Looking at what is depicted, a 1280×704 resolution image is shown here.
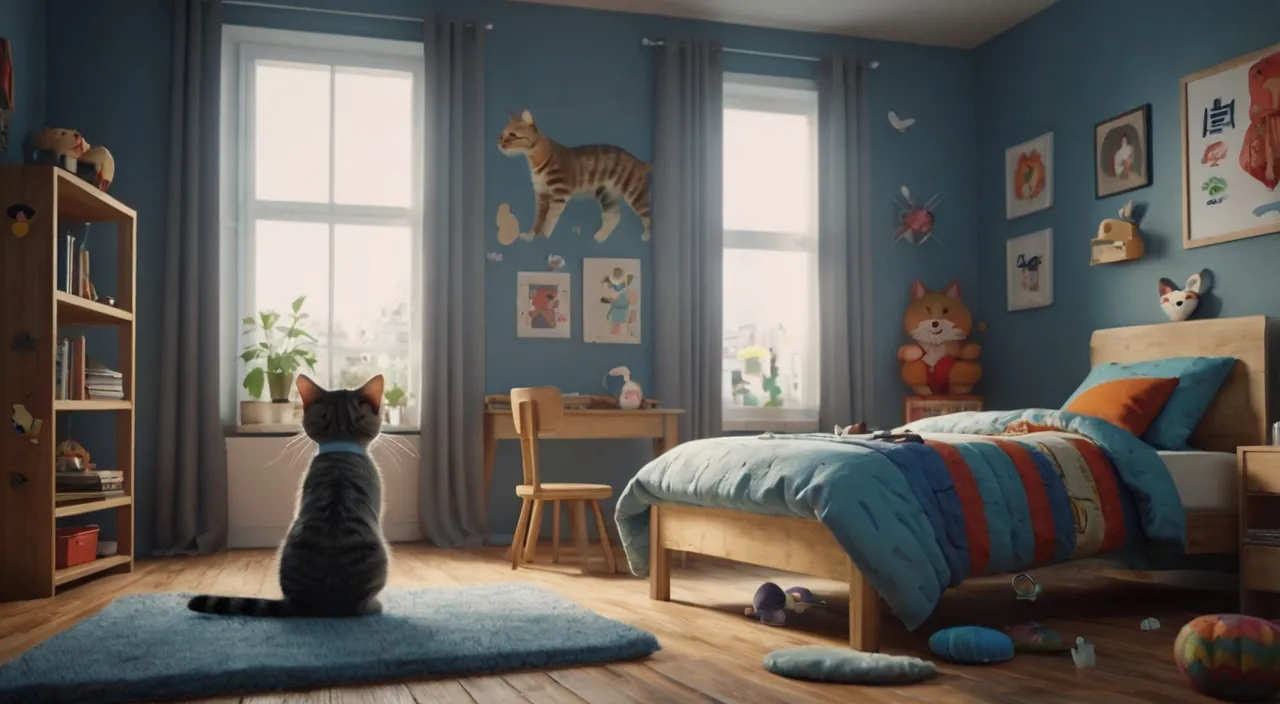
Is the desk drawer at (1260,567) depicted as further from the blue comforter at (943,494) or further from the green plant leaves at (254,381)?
the green plant leaves at (254,381)

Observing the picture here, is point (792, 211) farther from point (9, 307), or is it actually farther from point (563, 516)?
point (9, 307)

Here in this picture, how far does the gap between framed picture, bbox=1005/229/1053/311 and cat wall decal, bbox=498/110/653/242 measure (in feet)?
6.12

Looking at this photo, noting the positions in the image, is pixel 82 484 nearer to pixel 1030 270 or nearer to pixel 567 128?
pixel 567 128

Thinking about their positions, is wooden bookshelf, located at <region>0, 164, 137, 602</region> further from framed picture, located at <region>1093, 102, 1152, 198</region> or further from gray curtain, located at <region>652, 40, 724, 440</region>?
framed picture, located at <region>1093, 102, 1152, 198</region>

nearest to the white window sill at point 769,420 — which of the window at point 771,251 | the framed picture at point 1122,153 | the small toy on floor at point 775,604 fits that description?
the window at point 771,251

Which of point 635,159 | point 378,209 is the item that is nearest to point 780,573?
point 635,159

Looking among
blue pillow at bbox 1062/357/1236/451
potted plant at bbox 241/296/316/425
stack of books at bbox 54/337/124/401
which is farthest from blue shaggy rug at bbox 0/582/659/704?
blue pillow at bbox 1062/357/1236/451

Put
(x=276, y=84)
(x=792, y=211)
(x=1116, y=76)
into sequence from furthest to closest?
1. (x=792, y=211)
2. (x=276, y=84)
3. (x=1116, y=76)

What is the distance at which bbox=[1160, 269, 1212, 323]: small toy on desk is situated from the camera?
4391 millimetres

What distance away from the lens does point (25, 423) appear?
3.65 m

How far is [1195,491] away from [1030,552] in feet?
3.08

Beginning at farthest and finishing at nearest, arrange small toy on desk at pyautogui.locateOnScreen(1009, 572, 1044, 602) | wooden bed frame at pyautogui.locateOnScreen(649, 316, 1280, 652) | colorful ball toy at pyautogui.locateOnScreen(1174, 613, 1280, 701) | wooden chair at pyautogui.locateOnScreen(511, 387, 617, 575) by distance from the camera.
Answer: wooden chair at pyautogui.locateOnScreen(511, 387, 617, 575), small toy on desk at pyautogui.locateOnScreen(1009, 572, 1044, 602), wooden bed frame at pyautogui.locateOnScreen(649, 316, 1280, 652), colorful ball toy at pyautogui.locateOnScreen(1174, 613, 1280, 701)

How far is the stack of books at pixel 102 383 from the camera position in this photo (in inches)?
164

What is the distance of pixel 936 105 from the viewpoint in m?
6.06
